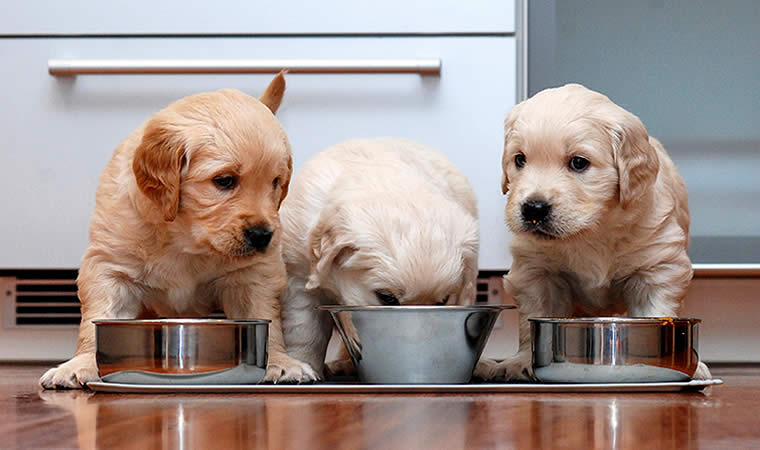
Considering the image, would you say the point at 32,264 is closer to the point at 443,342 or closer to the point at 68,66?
the point at 68,66

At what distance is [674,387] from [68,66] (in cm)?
193

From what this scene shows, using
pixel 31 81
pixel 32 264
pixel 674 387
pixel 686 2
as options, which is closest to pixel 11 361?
pixel 32 264

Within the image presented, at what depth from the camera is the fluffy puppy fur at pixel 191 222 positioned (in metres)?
2.09

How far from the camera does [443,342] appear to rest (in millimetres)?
2002

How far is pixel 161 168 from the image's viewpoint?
2.08 metres

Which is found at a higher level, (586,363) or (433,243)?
(433,243)

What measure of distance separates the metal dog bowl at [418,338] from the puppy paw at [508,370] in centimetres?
26

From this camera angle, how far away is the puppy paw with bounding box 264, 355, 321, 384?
6.98ft

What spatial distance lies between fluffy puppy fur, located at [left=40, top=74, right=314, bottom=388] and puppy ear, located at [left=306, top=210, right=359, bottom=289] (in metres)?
0.09

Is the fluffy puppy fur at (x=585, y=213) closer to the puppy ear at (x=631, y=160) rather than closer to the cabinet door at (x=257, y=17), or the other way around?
the puppy ear at (x=631, y=160)

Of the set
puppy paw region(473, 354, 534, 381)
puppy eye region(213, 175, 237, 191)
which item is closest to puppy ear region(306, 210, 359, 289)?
puppy eye region(213, 175, 237, 191)

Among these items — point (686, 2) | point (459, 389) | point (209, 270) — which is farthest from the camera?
point (686, 2)

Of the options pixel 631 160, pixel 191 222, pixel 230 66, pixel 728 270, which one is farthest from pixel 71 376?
pixel 728 270

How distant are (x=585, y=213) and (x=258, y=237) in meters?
0.75
